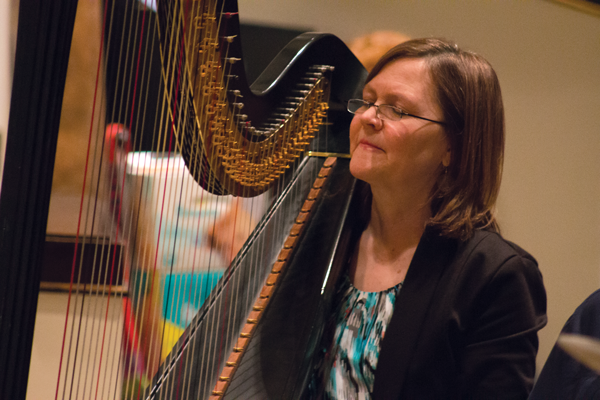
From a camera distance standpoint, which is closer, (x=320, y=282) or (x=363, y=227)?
(x=320, y=282)

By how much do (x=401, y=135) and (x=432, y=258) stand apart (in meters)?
0.27

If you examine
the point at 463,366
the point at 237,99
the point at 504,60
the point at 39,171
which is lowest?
the point at 463,366

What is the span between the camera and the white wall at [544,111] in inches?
88.7

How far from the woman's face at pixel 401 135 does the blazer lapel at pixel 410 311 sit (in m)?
0.15

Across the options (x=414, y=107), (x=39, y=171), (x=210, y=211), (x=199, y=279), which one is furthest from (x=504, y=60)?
(x=39, y=171)

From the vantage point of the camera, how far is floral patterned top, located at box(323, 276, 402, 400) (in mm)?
1151

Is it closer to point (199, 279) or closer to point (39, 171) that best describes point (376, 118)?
point (199, 279)

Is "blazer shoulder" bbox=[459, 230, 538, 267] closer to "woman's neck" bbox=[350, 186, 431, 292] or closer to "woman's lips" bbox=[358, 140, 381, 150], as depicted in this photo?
"woman's neck" bbox=[350, 186, 431, 292]

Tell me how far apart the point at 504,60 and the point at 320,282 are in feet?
5.38

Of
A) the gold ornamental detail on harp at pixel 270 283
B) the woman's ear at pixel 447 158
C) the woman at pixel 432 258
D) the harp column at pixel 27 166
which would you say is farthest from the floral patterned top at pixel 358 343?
the harp column at pixel 27 166

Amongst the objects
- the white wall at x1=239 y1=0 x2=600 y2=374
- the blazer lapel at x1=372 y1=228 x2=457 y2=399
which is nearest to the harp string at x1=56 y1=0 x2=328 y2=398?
the blazer lapel at x1=372 y1=228 x2=457 y2=399

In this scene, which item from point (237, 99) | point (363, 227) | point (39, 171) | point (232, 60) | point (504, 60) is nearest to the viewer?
point (39, 171)

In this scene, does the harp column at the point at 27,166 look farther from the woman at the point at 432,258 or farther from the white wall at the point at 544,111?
the white wall at the point at 544,111

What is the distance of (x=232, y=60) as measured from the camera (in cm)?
103
